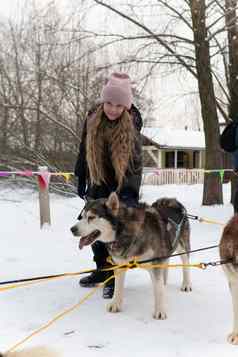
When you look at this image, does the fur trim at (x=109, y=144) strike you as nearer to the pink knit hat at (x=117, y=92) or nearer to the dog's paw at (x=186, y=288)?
the pink knit hat at (x=117, y=92)

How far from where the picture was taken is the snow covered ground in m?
2.96

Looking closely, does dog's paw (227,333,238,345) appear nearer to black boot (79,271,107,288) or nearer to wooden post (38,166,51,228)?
black boot (79,271,107,288)

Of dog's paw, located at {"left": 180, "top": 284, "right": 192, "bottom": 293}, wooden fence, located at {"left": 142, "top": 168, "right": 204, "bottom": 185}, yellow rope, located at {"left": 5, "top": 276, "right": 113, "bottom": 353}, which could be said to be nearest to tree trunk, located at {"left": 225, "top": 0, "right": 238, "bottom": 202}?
dog's paw, located at {"left": 180, "top": 284, "right": 192, "bottom": 293}

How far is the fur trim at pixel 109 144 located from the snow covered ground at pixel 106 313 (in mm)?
1166

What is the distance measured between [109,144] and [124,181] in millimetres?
370

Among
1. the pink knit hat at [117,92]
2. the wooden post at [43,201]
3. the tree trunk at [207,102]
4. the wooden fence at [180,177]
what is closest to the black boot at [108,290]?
the pink knit hat at [117,92]

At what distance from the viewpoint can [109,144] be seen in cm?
389

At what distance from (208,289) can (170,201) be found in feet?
3.16

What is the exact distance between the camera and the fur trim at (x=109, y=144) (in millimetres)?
3832

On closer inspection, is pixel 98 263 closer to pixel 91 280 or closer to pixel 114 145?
pixel 91 280

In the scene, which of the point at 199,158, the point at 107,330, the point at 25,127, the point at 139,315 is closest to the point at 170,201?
the point at 139,315

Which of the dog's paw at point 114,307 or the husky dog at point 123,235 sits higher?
the husky dog at point 123,235

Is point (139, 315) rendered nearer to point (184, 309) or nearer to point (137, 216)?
point (184, 309)

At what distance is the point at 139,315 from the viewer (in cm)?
358
